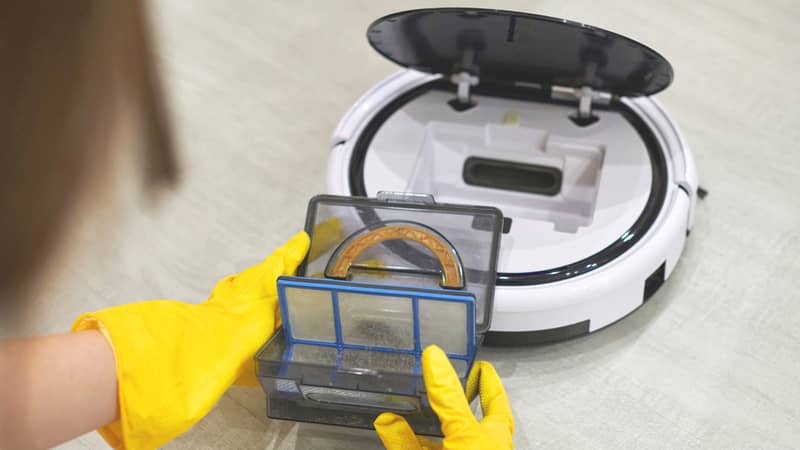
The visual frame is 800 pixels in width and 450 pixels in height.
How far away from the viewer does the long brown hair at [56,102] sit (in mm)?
147

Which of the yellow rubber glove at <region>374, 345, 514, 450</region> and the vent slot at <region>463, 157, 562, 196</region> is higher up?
the vent slot at <region>463, 157, 562, 196</region>

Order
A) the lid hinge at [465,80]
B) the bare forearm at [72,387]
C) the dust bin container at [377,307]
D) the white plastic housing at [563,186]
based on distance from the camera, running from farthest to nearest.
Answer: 1. the lid hinge at [465,80]
2. the white plastic housing at [563,186]
3. the dust bin container at [377,307]
4. the bare forearm at [72,387]

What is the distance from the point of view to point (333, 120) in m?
1.20

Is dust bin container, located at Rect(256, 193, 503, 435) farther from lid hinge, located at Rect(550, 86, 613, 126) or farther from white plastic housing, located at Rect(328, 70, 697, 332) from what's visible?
lid hinge, located at Rect(550, 86, 613, 126)

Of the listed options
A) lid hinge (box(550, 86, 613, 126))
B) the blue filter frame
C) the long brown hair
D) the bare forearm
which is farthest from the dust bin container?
the long brown hair

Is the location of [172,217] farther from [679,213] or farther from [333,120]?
[679,213]

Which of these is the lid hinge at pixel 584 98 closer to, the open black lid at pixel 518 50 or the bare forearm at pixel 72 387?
the open black lid at pixel 518 50

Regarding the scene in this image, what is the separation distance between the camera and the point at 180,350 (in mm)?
731

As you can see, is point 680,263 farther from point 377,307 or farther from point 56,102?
point 56,102

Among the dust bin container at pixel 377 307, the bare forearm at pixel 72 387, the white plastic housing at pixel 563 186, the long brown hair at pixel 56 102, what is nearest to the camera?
the long brown hair at pixel 56 102

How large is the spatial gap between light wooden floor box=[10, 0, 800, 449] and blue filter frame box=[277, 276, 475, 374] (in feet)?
0.39

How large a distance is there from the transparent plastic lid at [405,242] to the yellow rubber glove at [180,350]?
58mm

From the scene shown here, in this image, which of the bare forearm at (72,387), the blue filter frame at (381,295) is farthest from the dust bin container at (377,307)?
the bare forearm at (72,387)

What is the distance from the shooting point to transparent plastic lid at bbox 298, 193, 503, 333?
2.70 ft
